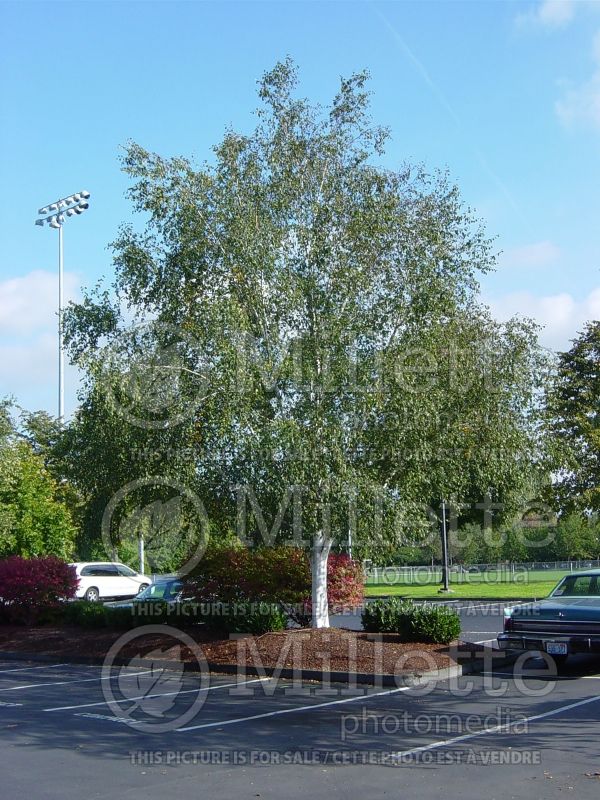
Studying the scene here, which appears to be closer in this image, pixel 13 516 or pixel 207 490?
pixel 207 490

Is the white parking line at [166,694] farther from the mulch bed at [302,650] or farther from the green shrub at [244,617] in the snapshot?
the green shrub at [244,617]

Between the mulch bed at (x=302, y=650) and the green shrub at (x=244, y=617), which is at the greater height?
the green shrub at (x=244, y=617)

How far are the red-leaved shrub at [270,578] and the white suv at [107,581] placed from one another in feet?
61.5

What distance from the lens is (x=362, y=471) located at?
15.2 meters

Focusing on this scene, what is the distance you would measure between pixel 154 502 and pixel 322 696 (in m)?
5.48

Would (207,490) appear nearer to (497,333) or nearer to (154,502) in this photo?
(154,502)

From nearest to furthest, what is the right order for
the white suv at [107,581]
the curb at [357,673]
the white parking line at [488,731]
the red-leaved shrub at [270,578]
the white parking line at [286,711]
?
the white parking line at [488,731]
the white parking line at [286,711]
the curb at [357,673]
the red-leaved shrub at [270,578]
the white suv at [107,581]

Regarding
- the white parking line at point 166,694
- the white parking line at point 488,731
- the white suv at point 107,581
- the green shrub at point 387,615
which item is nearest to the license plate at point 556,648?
the white parking line at point 488,731

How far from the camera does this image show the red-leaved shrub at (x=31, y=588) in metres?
21.8

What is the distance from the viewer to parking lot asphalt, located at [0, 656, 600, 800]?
7957 mm

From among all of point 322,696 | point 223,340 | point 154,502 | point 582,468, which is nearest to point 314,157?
point 223,340

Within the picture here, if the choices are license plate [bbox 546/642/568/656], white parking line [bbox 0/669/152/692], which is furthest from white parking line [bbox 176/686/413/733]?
white parking line [bbox 0/669/152/692]

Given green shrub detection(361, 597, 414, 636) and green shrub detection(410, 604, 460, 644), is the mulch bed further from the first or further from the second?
green shrub detection(361, 597, 414, 636)

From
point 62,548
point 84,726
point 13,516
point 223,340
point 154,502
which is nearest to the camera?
point 84,726
